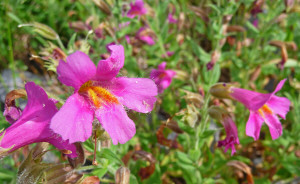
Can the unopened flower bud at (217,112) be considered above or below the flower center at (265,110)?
below

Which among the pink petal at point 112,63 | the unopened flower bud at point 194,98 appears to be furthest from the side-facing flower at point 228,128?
the pink petal at point 112,63

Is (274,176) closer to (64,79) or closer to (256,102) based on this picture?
(256,102)

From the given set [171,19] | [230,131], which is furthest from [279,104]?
[171,19]

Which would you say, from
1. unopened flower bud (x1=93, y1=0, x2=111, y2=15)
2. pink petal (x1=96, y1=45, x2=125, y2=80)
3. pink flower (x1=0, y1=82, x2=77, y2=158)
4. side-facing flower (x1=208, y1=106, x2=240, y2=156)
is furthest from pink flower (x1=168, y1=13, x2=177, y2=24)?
pink flower (x1=0, y1=82, x2=77, y2=158)

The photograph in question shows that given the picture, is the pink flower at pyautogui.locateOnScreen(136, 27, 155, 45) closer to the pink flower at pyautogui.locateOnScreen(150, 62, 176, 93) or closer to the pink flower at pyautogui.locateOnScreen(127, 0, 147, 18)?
the pink flower at pyautogui.locateOnScreen(127, 0, 147, 18)

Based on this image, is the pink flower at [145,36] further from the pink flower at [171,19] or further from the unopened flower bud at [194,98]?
the unopened flower bud at [194,98]

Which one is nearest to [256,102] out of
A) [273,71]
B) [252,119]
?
[252,119]

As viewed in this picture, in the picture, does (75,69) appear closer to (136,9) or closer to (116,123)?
(116,123)

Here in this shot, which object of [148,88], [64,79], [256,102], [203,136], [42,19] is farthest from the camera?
[42,19]
